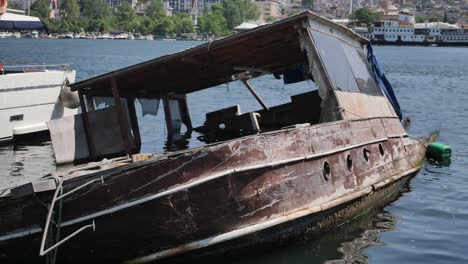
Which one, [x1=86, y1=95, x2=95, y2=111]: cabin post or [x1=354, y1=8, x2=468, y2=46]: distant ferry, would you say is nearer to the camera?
[x1=86, y1=95, x2=95, y2=111]: cabin post

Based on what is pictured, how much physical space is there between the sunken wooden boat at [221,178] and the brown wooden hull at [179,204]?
0.01 meters

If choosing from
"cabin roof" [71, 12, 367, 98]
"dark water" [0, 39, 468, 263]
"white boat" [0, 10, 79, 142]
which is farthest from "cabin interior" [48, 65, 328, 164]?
"white boat" [0, 10, 79, 142]

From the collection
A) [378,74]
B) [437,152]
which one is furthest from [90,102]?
[437,152]

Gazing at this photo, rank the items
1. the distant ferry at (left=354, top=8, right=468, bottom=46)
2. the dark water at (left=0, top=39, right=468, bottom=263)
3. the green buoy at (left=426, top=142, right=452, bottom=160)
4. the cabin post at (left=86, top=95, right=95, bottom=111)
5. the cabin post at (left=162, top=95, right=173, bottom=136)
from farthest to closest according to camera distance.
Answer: the distant ferry at (left=354, top=8, right=468, bottom=46) < the cabin post at (left=162, top=95, right=173, bottom=136) < the green buoy at (left=426, top=142, right=452, bottom=160) < the cabin post at (left=86, top=95, right=95, bottom=111) < the dark water at (left=0, top=39, right=468, bottom=263)

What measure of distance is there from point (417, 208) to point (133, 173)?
700 cm

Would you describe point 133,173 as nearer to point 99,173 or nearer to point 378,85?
point 99,173

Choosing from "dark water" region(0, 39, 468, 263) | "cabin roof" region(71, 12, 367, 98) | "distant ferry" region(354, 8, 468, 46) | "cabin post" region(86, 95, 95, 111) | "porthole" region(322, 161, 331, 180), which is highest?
"cabin roof" region(71, 12, 367, 98)

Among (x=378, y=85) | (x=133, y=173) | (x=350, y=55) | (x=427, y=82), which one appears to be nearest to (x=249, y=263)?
(x=133, y=173)

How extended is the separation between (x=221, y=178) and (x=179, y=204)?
0.65 metres

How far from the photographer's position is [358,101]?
1372 centimetres

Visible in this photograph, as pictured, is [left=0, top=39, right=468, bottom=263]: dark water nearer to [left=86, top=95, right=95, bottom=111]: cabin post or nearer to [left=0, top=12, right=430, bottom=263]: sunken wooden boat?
[left=0, top=12, right=430, bottom=263]: sunken wooden boat

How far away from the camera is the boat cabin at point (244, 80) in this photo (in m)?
12.7

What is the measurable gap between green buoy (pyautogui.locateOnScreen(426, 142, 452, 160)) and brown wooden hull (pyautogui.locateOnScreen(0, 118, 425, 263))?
8964 millimetres

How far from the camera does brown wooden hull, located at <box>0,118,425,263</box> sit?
9195mm
